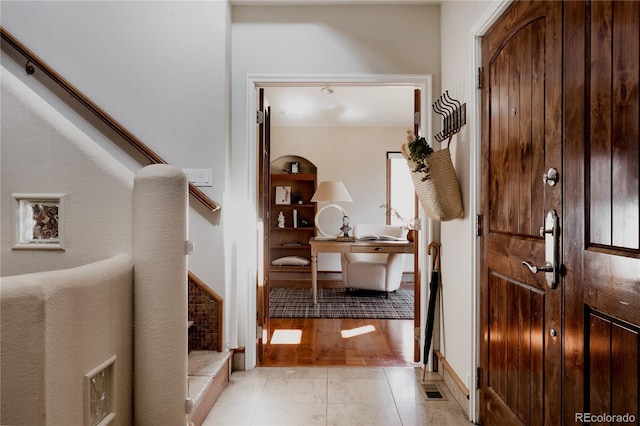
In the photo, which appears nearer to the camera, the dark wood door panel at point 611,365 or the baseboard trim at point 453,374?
the dark wood door panel at point 611,365

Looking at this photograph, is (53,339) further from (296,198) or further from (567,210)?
(296,198)

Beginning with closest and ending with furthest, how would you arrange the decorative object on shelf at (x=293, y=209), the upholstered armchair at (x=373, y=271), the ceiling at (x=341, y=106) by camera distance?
the ceiling at (x=341, y=106) → the upholstered armchair at (x=373, y=271) → the decorative object on shelf at (x=293, y=209)

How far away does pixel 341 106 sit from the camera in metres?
5.14

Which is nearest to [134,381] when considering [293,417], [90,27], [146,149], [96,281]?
[96,281]

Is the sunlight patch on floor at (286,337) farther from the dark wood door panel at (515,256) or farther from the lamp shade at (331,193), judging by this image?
the lamp shade at (331,193)

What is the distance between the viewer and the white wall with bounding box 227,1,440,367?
8.95 ft

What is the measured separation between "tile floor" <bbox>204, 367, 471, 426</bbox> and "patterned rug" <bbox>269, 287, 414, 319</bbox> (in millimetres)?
1530

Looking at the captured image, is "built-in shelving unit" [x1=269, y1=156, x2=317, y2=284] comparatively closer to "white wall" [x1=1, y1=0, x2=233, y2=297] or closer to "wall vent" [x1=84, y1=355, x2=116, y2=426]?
"white wall" [x1=1, y1=0, x2=233, y2=297]

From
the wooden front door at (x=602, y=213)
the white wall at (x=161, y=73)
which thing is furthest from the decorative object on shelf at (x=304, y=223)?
the wooden front door at (x=602, y=213)

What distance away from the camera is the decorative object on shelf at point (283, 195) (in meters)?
6.24

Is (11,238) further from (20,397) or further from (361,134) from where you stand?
(361,134)

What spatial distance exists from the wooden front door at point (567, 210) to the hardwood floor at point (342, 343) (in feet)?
4.05

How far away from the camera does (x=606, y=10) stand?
1.08 meters

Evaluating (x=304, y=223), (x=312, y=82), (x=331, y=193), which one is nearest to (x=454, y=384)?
(x=312, y=82)
